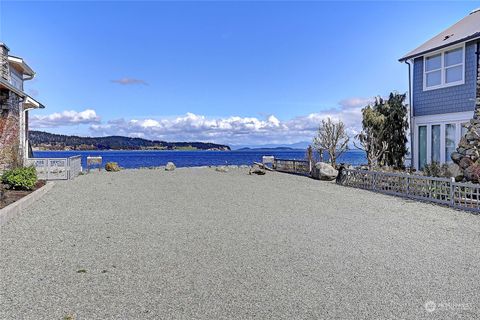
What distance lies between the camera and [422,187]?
1277 cm

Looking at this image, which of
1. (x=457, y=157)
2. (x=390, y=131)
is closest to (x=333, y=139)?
(x=390, y=131)

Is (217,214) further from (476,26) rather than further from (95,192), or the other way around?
(476,26)

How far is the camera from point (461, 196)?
1132cm

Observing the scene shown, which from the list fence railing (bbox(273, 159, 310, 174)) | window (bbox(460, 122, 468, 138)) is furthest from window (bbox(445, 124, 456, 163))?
fence railing (bbox(273, 159, 310, 174))

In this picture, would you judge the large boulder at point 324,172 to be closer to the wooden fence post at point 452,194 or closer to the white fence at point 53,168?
the wooden fence post at point 452,194

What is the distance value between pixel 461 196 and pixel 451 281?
7217 millimetres

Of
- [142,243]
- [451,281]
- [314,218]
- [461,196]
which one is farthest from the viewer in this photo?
[461,196]

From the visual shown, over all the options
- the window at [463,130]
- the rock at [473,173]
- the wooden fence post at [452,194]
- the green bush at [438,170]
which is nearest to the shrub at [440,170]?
the green bush at [438,170]

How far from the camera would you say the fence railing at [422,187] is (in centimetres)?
1112

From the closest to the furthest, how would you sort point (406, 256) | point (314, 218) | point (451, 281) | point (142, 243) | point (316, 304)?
1. point (316, 304)
2. point (451, 281)
3. point (406, 256)
4. point (142, 243)
5. point (314, 218)

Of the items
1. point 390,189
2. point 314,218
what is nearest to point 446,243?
point 314,218

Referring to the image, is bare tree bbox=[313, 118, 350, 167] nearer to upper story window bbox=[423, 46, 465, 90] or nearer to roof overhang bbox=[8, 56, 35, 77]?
upper story window bbox=[423, 46, 465, 90]

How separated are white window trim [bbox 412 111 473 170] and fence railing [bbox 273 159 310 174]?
692 cm

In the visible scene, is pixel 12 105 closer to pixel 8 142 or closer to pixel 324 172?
pixel 8 142
